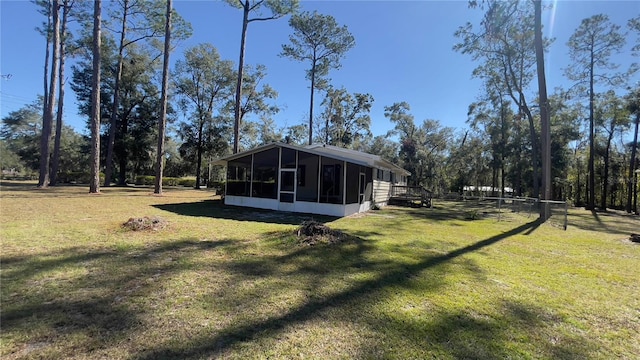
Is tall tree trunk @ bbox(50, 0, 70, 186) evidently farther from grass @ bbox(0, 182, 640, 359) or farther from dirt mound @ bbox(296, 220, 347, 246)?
dirt mound @ bbox(296, 220, 347, 246)

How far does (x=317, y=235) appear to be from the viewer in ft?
21.4

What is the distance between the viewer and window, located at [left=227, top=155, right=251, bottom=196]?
14.0 meters

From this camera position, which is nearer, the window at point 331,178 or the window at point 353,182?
the window at point 353,182

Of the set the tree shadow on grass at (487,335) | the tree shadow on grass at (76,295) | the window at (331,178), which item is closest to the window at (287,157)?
the window at (331,178)

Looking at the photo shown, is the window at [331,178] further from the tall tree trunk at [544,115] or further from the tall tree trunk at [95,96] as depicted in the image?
the tall tree trunk at [95,96]

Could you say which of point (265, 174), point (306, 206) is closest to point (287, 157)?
point (265, 174)

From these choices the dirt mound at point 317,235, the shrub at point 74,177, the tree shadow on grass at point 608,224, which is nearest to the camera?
the dirt mound at point 317,235

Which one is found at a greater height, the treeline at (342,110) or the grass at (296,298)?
the treeline at (342,110)

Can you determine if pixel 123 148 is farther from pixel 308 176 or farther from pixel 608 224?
pixel 608 224

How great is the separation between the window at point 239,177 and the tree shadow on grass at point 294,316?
9.43 meters

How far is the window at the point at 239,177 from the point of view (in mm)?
14028

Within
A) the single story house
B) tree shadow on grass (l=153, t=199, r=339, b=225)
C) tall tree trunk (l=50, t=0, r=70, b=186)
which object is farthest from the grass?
A: tall tree trunk (l=50, t=0, r=70, b=186)

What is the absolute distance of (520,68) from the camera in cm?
1952

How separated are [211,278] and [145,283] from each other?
0.80 meters
